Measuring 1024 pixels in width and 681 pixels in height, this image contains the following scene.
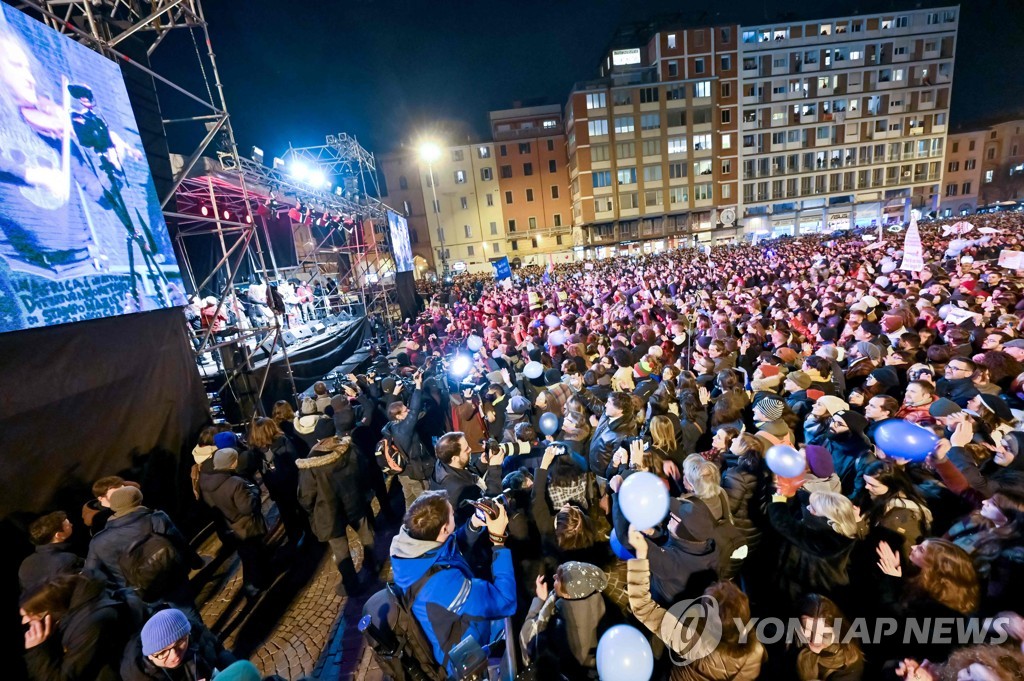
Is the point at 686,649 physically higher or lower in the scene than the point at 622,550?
higher

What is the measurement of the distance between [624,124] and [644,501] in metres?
45.0

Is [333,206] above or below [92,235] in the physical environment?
above

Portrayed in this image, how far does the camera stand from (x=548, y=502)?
3.03m

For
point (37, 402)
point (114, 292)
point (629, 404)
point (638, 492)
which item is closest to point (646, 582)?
point (638, 492)

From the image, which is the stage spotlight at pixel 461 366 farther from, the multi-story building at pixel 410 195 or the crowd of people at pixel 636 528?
the multi-story building at pixel 410 195

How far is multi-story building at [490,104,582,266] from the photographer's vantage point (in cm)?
4547

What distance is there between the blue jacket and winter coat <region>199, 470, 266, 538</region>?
2338 mm

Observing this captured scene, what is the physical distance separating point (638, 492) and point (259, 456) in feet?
13.3

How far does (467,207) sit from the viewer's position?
150 feet

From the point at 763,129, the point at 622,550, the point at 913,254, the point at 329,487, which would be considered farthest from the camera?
the point at 763,129

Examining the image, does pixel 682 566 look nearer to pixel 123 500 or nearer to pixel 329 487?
pixel 329 487

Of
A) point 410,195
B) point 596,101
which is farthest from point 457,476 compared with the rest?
point 410,195

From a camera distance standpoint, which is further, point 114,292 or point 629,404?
point 114,292

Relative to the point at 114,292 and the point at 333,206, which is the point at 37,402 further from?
the point at 333,206
